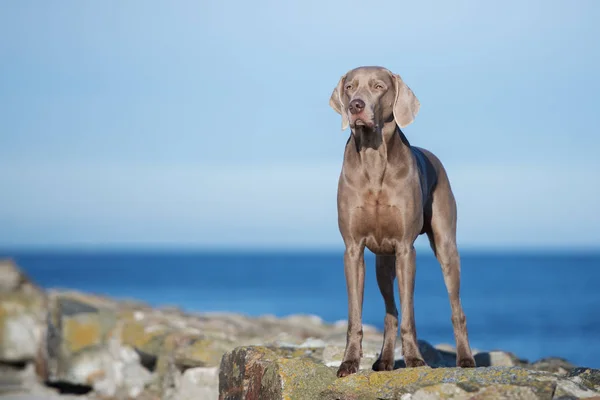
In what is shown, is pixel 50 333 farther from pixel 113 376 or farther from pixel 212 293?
pixel 212 293

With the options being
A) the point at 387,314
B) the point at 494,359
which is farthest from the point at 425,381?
the point at 494,359

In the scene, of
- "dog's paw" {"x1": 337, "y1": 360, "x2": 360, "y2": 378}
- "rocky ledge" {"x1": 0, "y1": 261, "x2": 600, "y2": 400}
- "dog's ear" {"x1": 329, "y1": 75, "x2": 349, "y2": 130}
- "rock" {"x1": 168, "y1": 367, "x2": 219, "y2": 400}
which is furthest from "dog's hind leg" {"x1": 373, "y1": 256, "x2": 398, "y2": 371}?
"rock" {"x1": 168, "y1": 367, "x2": 219, "y2": 400}

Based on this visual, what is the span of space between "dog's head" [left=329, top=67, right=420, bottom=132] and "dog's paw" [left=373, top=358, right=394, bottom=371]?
6.80ft

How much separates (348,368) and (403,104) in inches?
92.5

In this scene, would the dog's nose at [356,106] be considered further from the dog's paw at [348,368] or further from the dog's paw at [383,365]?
the dog's paw at [383,365]

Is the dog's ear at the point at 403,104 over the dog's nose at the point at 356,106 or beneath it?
over

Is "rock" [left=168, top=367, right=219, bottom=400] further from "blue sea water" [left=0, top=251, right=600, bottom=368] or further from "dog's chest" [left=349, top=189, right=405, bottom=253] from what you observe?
"blue sea water" [left=0, top=251, right=600, bottom=368]

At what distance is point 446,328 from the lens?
38.5 meters

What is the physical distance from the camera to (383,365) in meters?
8.08

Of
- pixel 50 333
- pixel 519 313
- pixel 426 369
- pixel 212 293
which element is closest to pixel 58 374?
pixel 50 333

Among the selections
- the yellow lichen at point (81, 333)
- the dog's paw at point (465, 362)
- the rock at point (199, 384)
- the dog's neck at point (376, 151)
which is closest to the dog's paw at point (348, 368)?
the dog's paw at point (465, 362)

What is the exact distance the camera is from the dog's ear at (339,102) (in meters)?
8.12

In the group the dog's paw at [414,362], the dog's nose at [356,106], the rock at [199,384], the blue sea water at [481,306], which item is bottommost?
the dog's paw at [414,362]

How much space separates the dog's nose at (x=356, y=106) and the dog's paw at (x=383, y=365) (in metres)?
2.26
